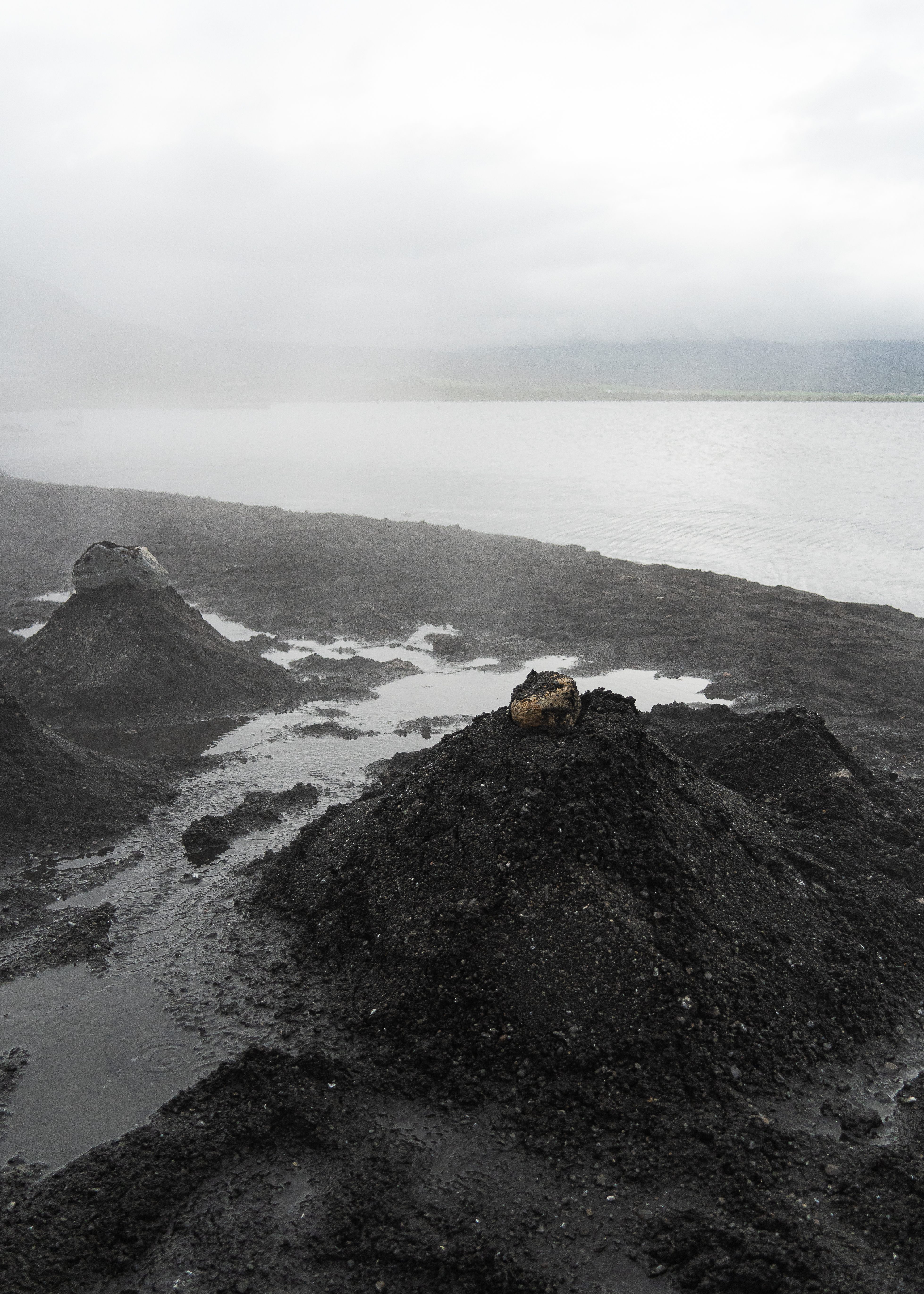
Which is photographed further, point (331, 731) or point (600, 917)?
point (331, 731)

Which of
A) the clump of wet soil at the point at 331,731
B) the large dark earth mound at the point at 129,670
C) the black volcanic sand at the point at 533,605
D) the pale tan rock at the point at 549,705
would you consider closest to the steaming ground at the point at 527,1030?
the pale tan rock at the point at 549,705

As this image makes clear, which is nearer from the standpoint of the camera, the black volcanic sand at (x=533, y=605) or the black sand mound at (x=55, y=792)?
the black sand mound at (x=55, y=792)

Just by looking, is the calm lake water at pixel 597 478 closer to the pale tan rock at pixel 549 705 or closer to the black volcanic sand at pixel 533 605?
the black volcanic sand at pixel 533 605

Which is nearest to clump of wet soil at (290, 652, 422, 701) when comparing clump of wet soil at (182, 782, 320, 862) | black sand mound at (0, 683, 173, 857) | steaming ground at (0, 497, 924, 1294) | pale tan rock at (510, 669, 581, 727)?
clump of wet soil at (182, 782, 320, 862)

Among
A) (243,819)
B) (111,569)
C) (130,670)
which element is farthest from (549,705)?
(111,569)

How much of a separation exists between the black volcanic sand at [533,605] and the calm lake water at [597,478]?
3200 millimetres

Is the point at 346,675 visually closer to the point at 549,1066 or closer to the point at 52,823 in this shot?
the point at 52,823

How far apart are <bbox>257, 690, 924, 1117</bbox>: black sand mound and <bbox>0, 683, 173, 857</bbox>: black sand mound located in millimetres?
2212

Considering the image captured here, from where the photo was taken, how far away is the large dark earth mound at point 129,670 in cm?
1061

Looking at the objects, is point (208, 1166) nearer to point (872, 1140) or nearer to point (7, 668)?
point (872, 1140)

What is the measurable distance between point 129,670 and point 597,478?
97.1 ft

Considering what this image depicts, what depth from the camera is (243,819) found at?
26.3 feet

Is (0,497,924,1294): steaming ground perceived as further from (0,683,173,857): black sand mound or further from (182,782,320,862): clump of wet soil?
(0,683,173,857): black sand mound

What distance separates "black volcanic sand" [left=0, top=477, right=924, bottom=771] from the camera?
11.8m
